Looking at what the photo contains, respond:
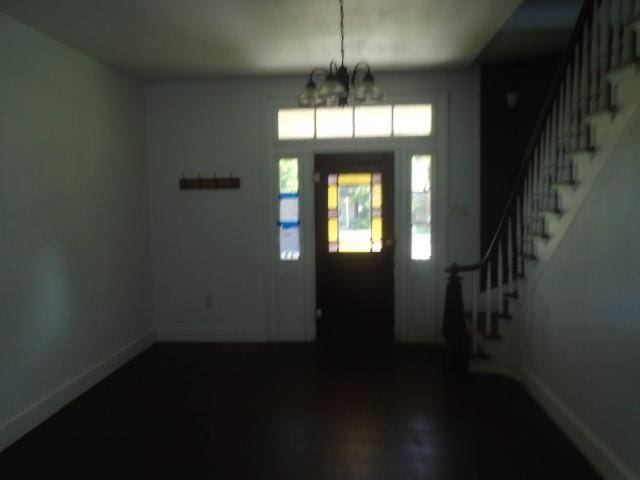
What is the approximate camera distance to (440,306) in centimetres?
527

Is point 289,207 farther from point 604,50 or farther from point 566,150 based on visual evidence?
point 604,50

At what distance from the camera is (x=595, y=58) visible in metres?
2.92

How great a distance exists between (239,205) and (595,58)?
3521 millimetres

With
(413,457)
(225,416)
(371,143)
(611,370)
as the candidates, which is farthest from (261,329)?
(611,370)

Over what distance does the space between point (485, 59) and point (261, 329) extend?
11.6ft

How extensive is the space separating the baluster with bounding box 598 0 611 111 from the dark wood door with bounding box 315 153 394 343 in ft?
8.22

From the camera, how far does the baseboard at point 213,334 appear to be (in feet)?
17.9

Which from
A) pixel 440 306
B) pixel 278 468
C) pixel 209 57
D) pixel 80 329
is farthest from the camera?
pixel 440 306

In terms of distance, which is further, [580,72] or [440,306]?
[440,306]

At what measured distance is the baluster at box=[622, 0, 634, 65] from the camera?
2520 millimetres

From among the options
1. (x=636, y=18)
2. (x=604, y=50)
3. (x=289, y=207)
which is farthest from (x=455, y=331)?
(x=636, y=18)

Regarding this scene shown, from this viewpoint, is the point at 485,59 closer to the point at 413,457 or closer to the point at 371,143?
the point at 371,143

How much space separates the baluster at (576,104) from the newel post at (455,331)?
1.52 m

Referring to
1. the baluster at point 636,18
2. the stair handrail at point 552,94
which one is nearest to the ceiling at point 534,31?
the stair handrail at point 552,94
